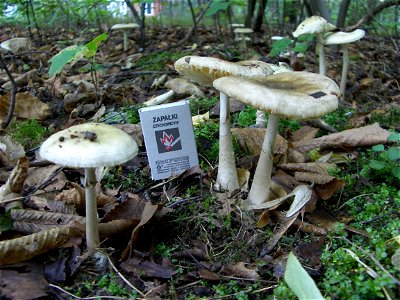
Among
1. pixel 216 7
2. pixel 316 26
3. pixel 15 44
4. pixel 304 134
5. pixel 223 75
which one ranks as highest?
pixel 223 75

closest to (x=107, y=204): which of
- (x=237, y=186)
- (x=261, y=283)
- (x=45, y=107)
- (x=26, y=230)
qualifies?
(x=26, y=230)

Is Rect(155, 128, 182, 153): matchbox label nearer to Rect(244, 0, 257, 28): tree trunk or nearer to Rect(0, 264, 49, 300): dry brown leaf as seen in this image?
Rect(0, 264, 49, 300): dry brown leaf

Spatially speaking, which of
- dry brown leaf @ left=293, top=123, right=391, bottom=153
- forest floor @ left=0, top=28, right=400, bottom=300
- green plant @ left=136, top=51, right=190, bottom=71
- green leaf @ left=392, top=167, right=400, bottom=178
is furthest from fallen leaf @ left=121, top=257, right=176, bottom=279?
green plant @ left=136, top=51, right=190, bottom=71

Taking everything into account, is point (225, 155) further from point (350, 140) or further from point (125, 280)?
point (350, 140)

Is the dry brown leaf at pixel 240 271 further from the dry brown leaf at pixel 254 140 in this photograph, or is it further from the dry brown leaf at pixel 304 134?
the dry brown leaf at pixel 304 134

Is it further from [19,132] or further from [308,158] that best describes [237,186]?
[19,132]

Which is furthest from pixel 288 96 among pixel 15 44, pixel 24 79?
pixel 15 44
